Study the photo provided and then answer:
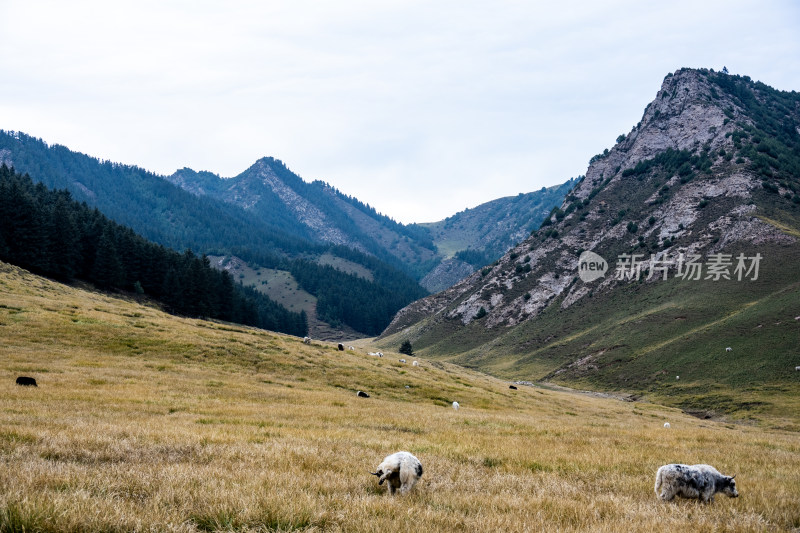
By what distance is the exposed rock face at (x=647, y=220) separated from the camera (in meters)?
131

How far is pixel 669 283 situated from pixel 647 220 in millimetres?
40522

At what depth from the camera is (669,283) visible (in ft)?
388

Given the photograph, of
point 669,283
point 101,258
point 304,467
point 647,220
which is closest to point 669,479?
point 304,467

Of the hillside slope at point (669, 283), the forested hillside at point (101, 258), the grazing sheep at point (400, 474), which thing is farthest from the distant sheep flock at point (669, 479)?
the forested hillside at point (101, 258)

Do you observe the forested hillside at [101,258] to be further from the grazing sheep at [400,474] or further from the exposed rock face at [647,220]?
the grazing sheep at [400,474]

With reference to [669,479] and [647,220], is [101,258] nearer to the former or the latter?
[669,479]

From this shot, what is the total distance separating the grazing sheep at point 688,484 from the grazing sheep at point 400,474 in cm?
Result: 462

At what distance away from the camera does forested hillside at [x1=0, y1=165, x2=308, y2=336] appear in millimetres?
84000

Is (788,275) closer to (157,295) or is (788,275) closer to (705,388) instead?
(705,388)

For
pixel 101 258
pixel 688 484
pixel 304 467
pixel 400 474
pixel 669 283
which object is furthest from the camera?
pixel 669 283

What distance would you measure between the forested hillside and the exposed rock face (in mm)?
91034

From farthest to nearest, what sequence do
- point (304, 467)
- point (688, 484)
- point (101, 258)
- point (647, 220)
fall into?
point (647, 220)
point (101, 258)
point (304, 467)
point (688, 484)

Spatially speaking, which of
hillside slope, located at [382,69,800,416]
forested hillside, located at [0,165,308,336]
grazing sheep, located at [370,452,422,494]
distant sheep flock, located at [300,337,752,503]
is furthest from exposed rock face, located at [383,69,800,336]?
grazing sheep, located at [370,452,422,494]

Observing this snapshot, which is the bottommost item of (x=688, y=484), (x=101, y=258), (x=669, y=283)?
(x=101, y=258)
